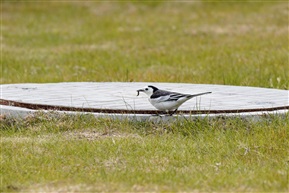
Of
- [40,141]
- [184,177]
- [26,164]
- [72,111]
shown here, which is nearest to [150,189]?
[184,177]

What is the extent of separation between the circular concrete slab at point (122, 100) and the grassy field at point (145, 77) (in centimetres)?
18

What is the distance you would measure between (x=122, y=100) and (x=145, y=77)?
3.57 m

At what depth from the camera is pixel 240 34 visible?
18.7m

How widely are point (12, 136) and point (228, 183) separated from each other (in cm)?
250

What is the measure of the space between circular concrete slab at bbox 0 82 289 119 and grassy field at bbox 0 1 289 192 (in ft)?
0.60

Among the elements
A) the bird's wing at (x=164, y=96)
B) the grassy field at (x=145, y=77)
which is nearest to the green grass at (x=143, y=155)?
the grassy field at (x=145, y=77)

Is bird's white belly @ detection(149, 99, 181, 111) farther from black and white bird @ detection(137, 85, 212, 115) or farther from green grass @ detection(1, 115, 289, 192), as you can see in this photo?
green grass @ detection(1, 115, 289, 192)

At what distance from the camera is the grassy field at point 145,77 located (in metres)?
6.21

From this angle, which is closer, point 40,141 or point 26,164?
point 26,164

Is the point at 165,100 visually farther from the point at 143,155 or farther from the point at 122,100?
the point at 122,100

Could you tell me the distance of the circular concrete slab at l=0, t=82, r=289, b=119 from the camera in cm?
802

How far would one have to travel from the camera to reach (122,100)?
28.0 ft

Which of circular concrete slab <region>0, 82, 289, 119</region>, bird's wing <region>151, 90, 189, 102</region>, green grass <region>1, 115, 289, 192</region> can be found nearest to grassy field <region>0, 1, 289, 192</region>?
green grass <region>1, 115, 289, 192</region>

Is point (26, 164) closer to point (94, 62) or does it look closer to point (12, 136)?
point (12, 136)
